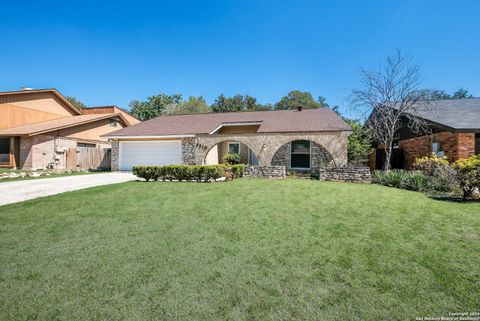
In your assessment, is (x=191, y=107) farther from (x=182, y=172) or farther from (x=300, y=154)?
(x=182, y=172)

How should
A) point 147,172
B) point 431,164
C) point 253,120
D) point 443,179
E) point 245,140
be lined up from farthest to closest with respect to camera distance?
point 253,120
point 245,140
point 147,172
point 431,164
point 443,179

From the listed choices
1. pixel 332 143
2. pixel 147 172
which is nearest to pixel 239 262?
pixel 147 172

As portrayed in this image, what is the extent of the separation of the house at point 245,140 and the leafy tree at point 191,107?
87.8ft

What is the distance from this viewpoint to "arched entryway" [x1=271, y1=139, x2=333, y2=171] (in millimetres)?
15358

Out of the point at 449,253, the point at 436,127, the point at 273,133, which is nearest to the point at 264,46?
the point at 273,133

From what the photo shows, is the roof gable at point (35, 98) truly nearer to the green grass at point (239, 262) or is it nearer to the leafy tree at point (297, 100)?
the green grass at point (239, 262)

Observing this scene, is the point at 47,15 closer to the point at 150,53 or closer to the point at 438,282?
the point at 150,53

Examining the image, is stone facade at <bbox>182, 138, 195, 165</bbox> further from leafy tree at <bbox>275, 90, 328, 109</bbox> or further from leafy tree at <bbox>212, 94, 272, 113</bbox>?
leafy tree at <bbox>275, 90, 328, 109</bbox>

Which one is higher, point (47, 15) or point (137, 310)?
point (47, 15)

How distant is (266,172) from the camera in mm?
12984

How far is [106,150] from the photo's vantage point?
20172 mm

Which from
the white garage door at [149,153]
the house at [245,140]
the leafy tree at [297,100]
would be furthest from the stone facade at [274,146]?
the leafy tree at [297,100]

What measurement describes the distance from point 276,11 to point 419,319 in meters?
13.7

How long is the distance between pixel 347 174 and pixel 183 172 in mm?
8205
